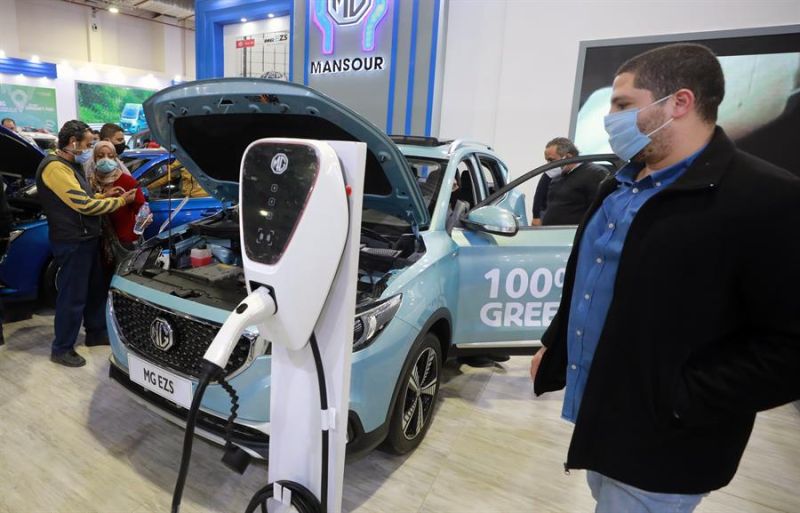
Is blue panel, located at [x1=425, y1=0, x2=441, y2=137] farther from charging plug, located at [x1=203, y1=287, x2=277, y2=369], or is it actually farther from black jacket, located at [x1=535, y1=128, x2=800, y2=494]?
charging plug, located at [x1=203, y1=287, x2=277, y2=369]

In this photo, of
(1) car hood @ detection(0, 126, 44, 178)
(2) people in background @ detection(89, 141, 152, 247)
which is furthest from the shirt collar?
(1) car hood @ detection(0, 126, 44, 178)

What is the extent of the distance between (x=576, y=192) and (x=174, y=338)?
283 cm

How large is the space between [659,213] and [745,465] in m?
2.27

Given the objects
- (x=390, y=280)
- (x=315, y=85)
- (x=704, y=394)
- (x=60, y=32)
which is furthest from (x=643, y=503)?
(x=60, y=32)

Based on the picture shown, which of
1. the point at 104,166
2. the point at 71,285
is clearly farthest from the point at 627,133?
the point at 104,166

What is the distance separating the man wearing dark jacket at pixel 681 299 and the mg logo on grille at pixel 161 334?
157cm

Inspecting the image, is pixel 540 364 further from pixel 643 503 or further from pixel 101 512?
pixel 101 512

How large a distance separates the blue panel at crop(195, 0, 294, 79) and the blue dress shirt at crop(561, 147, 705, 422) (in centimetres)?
673

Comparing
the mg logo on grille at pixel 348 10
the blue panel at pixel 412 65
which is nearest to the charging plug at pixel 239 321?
the blue panel at pixel 412 65

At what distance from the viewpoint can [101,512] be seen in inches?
74.7

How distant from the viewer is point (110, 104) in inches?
591

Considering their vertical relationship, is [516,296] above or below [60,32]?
below

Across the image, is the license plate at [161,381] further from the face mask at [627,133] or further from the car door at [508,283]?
the face mask at [627,133]

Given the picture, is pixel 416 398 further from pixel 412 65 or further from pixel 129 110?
pixel 129 110
